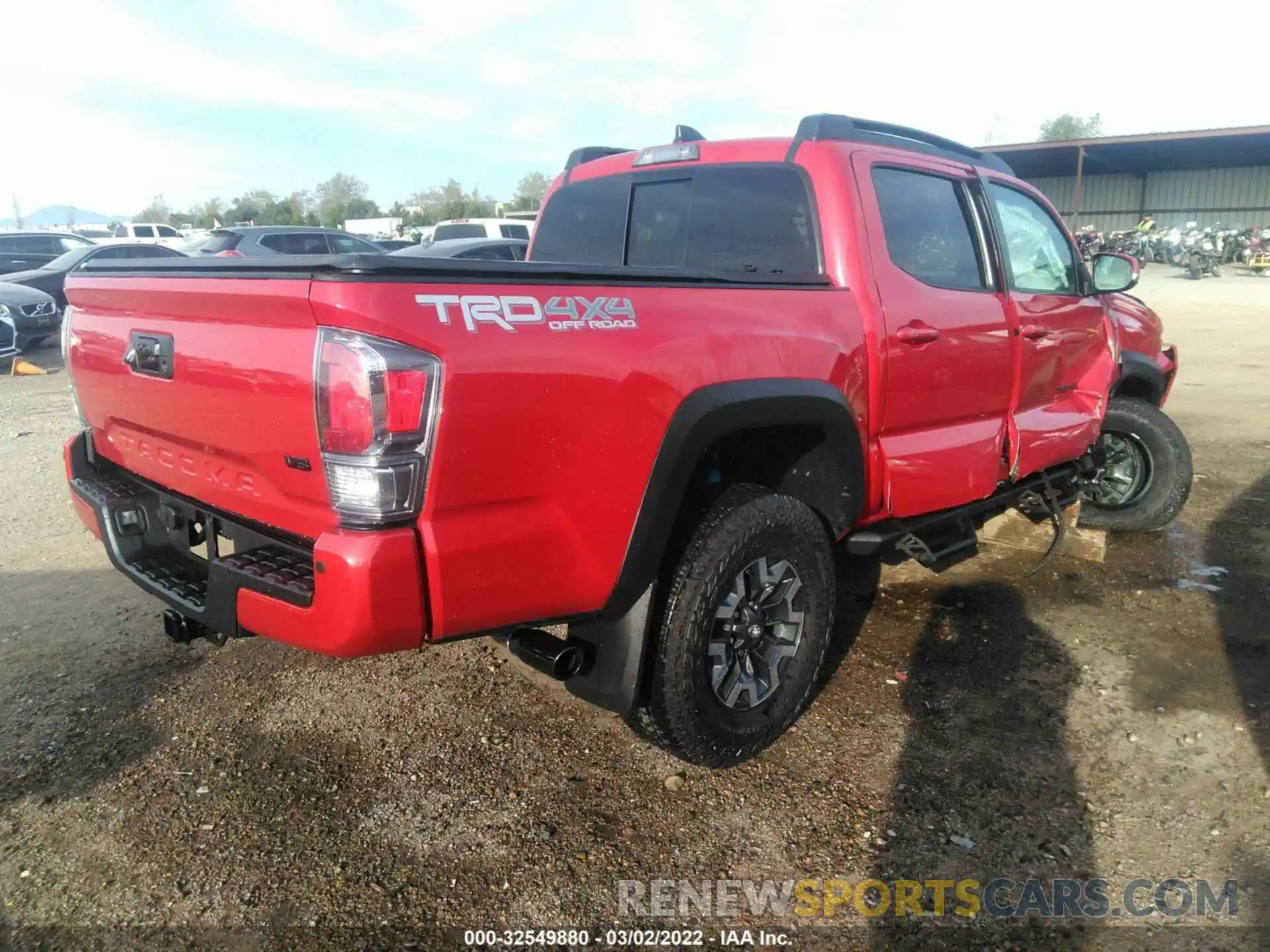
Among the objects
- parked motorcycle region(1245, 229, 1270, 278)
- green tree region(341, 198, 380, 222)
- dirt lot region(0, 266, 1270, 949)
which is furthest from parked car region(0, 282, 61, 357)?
green tree region(341, 198, 380, 222)

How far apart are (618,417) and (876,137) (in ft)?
6.24

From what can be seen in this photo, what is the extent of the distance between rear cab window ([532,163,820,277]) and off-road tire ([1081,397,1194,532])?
119 inches

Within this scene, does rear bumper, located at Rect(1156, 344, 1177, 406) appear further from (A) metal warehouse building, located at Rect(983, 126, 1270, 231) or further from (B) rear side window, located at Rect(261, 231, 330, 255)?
(A) metal warehouse building, located at Rect(983, 126, 1270, 231)

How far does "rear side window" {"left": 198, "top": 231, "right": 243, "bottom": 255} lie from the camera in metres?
14.7

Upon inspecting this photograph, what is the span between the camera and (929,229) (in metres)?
3.61

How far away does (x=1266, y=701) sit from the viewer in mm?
3439

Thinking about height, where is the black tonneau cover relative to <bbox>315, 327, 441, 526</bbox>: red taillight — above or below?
above

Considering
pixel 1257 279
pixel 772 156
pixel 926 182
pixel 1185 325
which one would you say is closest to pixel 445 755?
pixel 772 156

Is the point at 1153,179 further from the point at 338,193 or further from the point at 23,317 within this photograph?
the point at 338,193

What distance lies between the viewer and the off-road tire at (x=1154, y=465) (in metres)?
5.32

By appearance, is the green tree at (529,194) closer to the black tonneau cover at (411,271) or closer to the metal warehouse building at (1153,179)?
the metal warehouse building at (1153,179)

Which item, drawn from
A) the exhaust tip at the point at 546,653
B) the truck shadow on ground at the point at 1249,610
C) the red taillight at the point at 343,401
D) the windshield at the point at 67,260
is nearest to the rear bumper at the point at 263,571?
the red taillight at the point at 343,401

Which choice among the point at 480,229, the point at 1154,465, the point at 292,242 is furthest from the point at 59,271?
the point at 1154,465

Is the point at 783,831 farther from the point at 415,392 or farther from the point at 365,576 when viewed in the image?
the point at 415,392
